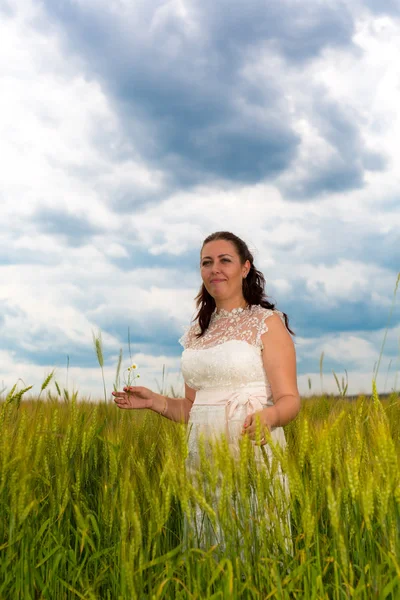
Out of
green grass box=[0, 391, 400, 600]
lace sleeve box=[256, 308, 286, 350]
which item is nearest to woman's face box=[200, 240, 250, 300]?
lace sleeve box=[256, 308, 286, 350]

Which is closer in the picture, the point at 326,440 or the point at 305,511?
the point at 305,511

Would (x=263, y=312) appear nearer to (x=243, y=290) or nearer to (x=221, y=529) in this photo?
(x=243, y=290)

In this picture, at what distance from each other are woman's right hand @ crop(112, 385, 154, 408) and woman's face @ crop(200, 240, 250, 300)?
641 mm

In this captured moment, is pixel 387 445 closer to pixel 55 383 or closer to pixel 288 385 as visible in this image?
pixel 288 385

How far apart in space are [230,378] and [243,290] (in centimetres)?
66

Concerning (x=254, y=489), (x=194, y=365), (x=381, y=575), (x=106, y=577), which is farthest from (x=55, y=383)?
(x=381, y=575)

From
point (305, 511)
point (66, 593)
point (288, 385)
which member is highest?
point (288, 385)

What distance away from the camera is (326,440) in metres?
1.92

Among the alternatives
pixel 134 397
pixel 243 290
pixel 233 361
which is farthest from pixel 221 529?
pixel 243 290

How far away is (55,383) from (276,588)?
189 cm

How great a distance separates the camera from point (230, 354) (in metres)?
3.12

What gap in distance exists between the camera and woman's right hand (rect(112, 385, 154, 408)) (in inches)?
129

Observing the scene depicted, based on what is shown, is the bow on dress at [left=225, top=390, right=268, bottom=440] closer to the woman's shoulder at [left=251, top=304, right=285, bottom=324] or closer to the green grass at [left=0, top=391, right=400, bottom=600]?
the woman's shoulder at [left=251, top=304, right=285, bottom=324]

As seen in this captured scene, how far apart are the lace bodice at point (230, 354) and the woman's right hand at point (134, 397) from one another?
0.23m
